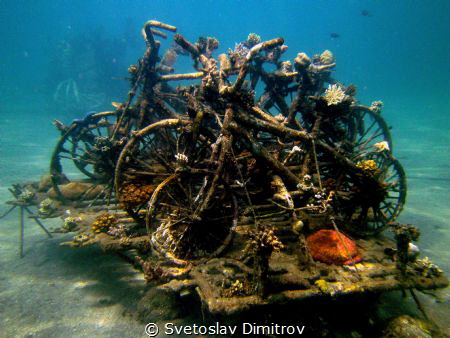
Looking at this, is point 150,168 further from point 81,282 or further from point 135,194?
point 81,282

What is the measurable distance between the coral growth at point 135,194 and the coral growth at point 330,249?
3152 mm

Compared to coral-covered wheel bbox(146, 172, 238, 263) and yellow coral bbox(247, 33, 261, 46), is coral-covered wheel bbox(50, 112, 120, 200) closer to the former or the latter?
coral-covered wheel bbox(146, 172, 238, 263)

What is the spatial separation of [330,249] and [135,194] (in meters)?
3.68

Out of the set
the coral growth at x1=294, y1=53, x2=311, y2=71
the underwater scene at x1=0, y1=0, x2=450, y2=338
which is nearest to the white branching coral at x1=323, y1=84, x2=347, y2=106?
the underwater scene at x1=0, y1=0, x2=450, y2=338

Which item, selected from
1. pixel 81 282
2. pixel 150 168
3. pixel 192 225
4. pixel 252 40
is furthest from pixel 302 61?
pixel 81 282

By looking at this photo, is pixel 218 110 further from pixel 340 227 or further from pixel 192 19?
pixel 192 19

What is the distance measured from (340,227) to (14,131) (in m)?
26.6

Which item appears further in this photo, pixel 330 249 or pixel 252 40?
pixel 252 40

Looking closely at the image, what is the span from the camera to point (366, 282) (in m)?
3.47

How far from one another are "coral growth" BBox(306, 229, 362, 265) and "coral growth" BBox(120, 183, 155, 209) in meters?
3.15

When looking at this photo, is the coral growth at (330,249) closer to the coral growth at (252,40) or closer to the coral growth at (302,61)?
the coral growth at (302,61)

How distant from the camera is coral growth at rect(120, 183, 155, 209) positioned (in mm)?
4957

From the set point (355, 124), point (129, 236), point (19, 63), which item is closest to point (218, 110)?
point (129, 236)

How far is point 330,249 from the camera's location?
413cm
